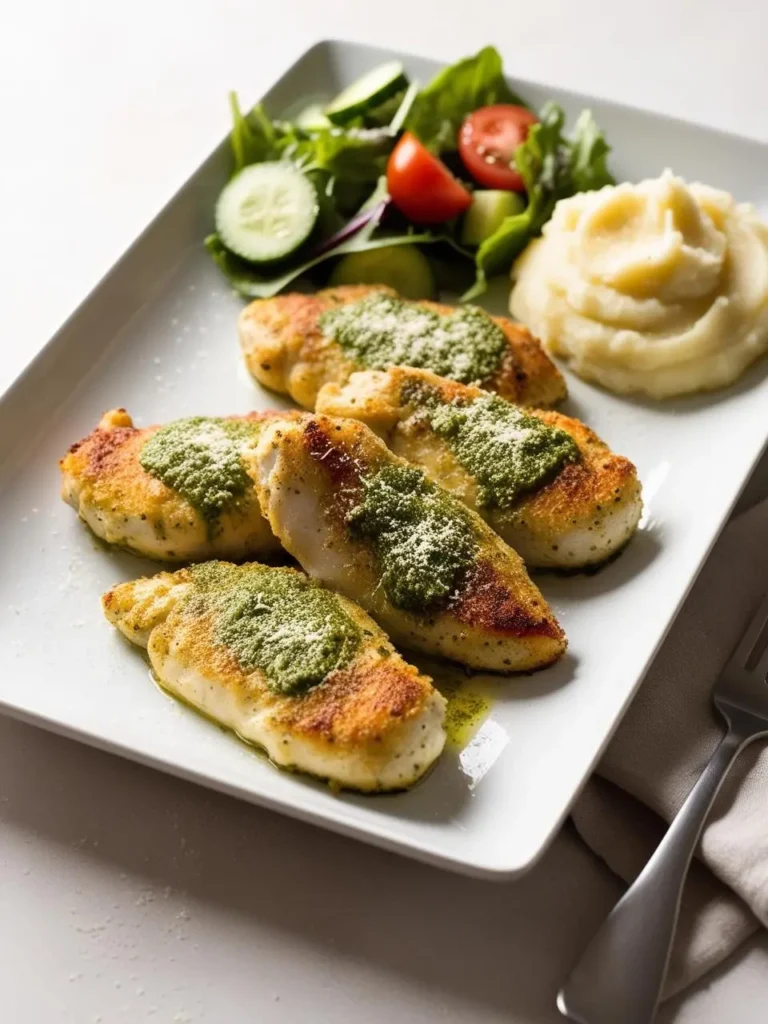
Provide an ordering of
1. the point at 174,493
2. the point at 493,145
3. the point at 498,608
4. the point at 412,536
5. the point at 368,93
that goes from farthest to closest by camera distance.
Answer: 1. the point at 368,93
2. the point at 493,145
3. the point at 174,493
4. the point at 412,536
5. the point at 498,608

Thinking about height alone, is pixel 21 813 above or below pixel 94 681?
below

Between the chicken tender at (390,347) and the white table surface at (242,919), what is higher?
the chicken tender at (390,347)

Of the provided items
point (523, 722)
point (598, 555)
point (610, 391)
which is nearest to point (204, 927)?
point (523, 722)

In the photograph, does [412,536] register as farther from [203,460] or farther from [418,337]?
[418,337]

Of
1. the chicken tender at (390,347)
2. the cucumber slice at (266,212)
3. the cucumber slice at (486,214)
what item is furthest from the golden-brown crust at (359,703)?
the cucumber slice at (486,214)

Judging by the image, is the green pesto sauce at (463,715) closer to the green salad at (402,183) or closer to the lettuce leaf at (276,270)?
the green salad at (402,183)

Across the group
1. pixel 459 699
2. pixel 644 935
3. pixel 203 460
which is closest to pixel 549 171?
pixel 203 460

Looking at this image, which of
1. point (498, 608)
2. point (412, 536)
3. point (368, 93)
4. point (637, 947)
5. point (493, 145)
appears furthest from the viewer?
point (368, 93)

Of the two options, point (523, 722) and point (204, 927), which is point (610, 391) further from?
point (204, 927)
